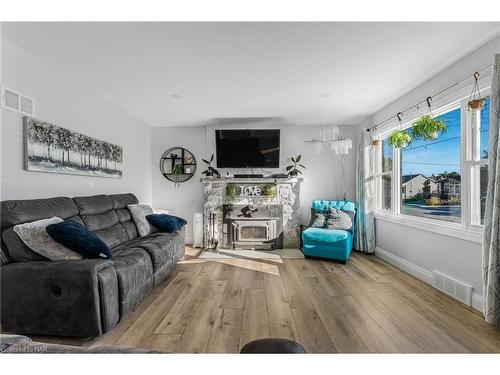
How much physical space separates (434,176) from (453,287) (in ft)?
4.36

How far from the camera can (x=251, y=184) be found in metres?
4.95

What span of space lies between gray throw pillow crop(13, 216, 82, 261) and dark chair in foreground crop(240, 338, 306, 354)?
6.11 ft

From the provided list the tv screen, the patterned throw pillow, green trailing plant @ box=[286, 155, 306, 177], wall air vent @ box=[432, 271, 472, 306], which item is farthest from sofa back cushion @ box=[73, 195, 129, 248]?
wall air vent @ box=[432, 271, 472, 306]

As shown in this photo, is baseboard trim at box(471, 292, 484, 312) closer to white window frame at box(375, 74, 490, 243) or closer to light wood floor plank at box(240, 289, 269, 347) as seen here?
white window frame at box(375, 74, 490, 243)

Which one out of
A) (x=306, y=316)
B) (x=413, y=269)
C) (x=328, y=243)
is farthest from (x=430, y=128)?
(x=306, y=316)

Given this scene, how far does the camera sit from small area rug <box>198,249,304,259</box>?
4.19 meters

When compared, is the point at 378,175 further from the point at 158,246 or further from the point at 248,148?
the point at 158,246

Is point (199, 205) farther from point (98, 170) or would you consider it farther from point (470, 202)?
point (470, 202)

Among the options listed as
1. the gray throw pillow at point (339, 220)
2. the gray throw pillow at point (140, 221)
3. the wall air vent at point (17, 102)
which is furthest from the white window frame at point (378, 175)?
the wall air vent at point (17, 102)

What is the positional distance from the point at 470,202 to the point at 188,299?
3.07 metres

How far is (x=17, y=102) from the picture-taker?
2240mm

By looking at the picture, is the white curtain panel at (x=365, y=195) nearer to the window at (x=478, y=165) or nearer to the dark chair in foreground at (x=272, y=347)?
the window at (x=478, y=165)

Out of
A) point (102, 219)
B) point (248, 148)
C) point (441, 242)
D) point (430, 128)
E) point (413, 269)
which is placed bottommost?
point (413, 269)
